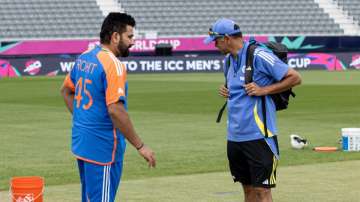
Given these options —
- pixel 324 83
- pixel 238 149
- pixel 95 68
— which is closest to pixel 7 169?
pixel 238 149

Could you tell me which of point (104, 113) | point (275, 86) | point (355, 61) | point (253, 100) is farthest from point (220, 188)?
point (355, 61)

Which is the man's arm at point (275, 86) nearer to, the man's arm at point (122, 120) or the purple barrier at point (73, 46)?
the man's arm at point (122, 120)

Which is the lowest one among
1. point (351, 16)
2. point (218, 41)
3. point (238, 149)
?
point (351, 16)

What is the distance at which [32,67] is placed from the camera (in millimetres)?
45312

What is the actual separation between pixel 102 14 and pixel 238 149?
4551 centimetres

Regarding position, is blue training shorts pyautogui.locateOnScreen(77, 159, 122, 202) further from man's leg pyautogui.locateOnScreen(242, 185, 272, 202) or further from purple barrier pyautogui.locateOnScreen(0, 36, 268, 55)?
purple barrier pyautogui.locateOnScreen(0, 36, 268, 55)

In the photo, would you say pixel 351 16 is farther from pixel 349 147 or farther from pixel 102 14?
pixel 349 147

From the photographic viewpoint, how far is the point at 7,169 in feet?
45.1

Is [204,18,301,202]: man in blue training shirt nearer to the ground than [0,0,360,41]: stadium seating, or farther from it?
farther from it

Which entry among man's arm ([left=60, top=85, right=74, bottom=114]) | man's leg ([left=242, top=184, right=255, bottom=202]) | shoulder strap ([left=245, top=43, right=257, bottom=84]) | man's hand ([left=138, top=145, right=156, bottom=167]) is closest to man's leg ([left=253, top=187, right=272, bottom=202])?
man's leg ([left=242, top=184, right=255, bottom=202])

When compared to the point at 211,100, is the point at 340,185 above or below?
above

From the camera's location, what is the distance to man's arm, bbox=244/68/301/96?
826 cm

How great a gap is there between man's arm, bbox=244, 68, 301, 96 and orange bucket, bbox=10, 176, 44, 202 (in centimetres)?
198

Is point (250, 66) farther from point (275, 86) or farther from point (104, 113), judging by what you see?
point (104, 113)
